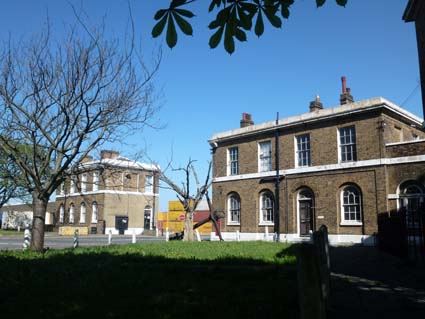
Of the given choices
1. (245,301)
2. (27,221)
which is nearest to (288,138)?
(245,301)

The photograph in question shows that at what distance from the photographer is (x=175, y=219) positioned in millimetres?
50844

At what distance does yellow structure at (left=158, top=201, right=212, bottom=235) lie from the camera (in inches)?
1916

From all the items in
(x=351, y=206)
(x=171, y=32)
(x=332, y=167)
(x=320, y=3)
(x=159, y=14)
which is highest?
(x=332, y=167)

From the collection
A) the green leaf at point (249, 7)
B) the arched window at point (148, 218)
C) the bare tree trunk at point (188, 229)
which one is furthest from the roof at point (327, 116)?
the arched window at point (148, 218)

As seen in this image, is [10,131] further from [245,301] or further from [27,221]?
[27,221]

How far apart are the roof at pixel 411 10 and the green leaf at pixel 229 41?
14.4 m

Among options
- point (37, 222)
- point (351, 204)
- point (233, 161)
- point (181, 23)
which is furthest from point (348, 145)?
point (181, 23)

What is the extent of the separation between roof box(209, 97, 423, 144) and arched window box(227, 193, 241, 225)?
14.0ft

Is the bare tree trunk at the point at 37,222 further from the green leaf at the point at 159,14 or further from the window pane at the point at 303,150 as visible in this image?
the window pane at the point at 303,150

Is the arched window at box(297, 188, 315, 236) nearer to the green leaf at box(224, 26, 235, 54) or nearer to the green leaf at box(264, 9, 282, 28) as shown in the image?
the green leaf at box(264, 9, 282, 28)

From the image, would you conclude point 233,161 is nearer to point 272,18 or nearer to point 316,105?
point 316,105

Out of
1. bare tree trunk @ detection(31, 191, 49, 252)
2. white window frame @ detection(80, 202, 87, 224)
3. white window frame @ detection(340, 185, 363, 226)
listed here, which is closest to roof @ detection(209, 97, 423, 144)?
white window frame @ detection(340, 185, 363, 226)

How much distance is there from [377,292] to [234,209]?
874 inches

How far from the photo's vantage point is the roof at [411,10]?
1539 cm
